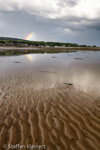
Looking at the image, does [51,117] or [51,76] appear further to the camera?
[51,76]

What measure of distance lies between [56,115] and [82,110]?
5.31ft

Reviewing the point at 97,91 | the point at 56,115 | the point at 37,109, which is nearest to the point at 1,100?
the point at 37,109

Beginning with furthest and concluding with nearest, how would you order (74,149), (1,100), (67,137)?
(1,100)
(67,137)
(74,149)

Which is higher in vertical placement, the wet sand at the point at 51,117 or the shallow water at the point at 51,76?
the shallow water at the point at 51,76

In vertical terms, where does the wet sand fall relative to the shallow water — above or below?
below

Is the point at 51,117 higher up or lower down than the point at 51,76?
lower down

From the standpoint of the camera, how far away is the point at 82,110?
6.45m

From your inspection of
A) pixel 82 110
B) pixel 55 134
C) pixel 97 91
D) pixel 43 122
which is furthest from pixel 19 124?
pixel 97 91

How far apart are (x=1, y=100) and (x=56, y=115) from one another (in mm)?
3985

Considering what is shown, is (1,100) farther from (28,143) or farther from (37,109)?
(28,143)

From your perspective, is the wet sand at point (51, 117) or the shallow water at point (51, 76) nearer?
the wet sand at point (51, 117)

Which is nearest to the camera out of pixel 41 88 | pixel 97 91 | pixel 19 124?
pixel 19 124

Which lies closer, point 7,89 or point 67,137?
point 67,137

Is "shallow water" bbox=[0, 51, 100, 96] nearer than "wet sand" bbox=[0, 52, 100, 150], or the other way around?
"wet sand" bbox=[0, 52, 100, 150]
